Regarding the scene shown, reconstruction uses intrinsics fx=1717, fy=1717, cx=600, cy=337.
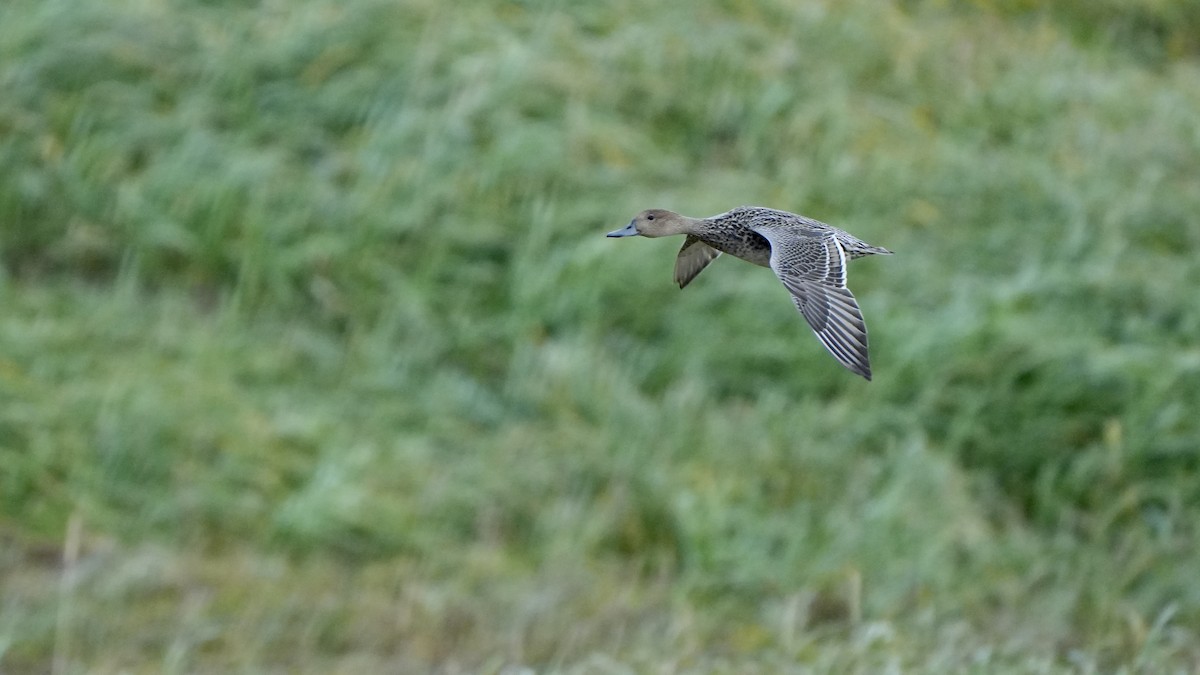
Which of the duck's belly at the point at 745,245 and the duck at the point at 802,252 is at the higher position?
the duck at the point at 802,252

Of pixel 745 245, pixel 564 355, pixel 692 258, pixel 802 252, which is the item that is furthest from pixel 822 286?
pixel 564 355

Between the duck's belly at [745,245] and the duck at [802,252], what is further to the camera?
the duck's belly at [745,245]

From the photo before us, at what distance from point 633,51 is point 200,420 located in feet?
8.67

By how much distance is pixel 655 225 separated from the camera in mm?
2641

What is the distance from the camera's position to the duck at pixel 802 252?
2389 mm

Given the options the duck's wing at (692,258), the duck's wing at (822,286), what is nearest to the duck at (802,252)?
the duck's wing at (822,286)

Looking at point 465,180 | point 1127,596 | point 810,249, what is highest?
point 810,249

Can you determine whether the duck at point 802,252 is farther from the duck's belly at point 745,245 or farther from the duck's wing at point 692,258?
the duck's wing at point 692,258

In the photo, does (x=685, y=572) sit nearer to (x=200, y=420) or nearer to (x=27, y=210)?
(x=200, y=420)

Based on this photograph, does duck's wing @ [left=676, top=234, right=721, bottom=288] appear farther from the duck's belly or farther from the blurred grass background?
the blurred grass background

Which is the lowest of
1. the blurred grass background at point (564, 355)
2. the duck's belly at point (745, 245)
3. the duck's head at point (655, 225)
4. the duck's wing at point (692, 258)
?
the blurred grass background at point (564, 355)

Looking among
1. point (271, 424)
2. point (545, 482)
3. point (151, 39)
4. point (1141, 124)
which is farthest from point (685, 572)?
point (1141, 124)

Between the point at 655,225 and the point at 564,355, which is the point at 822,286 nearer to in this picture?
the point at 655,225

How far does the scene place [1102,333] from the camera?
6211 mm
